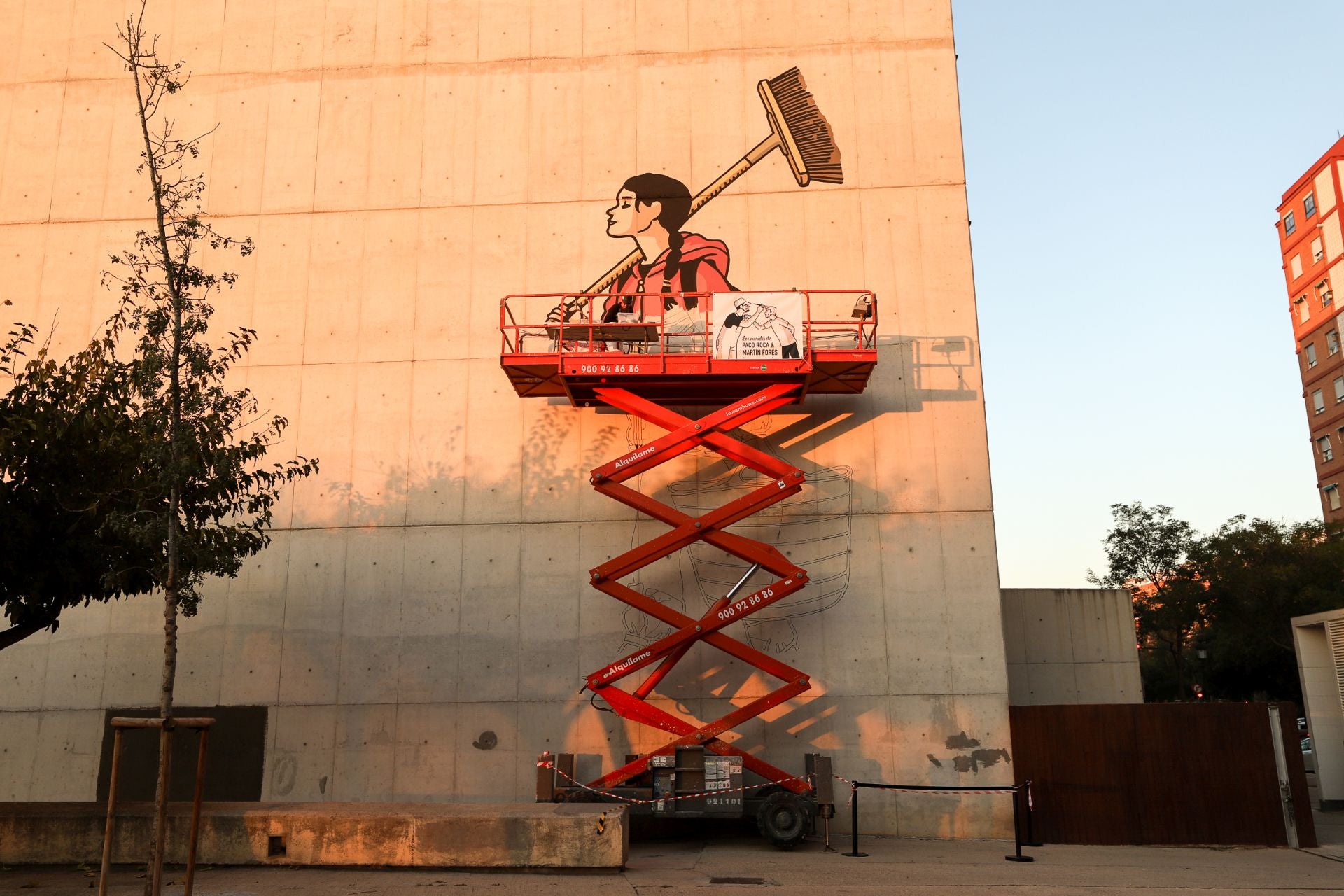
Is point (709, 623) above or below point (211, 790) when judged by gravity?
above

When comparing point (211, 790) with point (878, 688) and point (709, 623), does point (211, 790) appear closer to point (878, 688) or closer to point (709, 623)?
point (709, 623)

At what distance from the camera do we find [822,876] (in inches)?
489

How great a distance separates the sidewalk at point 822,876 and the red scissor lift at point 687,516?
96 centimetres

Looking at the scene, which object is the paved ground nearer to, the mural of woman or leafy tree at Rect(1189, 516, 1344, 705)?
the mural of woman

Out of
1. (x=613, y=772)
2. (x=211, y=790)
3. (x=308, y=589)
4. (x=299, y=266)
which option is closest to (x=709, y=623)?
(x=613, y=772)

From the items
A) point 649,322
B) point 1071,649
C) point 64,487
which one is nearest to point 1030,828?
point 1071,649

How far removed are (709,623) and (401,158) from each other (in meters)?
10.9

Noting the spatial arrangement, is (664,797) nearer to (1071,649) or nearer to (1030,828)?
(1030,828)

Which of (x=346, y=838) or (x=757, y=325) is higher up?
(x=757, y=325)

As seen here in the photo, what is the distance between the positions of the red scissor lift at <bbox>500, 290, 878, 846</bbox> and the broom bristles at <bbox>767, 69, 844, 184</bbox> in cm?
311

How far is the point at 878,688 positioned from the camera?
16.8 m

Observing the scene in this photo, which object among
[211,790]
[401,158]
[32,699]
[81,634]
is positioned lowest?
[211,790]

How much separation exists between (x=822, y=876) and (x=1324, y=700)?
1541 cm

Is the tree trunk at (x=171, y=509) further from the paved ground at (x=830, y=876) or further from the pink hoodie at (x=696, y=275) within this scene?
Answer: the pink hoodie at (x=696, y=275)
